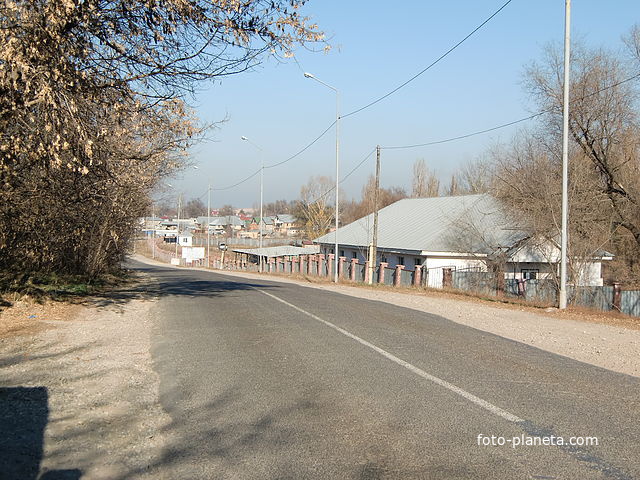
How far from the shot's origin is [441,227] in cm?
4034

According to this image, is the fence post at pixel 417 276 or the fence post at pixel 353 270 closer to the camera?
the fence post at pixel 417 276

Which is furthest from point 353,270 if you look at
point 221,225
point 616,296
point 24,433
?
point 221,225

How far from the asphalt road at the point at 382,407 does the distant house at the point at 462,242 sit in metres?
16.2

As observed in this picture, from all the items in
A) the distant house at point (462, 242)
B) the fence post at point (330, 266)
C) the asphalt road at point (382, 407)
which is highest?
the distant house at point (462, 242)

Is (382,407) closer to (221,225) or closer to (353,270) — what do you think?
(353,270)

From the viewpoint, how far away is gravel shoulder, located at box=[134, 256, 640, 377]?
9.70 metres

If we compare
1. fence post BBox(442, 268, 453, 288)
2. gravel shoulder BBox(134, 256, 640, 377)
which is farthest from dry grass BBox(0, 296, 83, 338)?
fence post BBox(442, 268, 453, 288)

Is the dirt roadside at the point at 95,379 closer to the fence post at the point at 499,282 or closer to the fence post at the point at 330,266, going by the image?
the fence post at the point at 499,282

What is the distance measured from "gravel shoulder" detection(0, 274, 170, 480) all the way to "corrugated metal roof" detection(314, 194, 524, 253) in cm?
2294

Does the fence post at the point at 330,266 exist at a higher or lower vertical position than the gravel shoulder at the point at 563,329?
higher

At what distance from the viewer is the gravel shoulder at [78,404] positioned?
4.91 m

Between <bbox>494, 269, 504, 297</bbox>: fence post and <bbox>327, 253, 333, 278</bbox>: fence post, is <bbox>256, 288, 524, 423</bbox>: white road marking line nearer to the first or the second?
<bbox>494, 269, 504, 297</bbox>: fence post

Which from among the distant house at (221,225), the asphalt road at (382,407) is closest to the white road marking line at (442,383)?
the asphalt road at (382,407)

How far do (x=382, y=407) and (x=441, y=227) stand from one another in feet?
115
